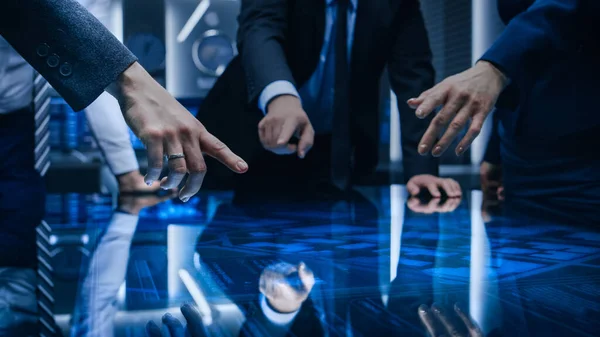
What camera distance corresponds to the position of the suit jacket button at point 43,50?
2.14 ft

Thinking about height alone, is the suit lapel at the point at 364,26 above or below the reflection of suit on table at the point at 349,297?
above

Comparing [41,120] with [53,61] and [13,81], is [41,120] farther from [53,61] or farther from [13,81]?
[53,61]

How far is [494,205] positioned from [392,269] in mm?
699

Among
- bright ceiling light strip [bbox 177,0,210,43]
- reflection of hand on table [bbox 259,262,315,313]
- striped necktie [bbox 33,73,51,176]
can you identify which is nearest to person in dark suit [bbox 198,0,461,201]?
striped necktie [bbox 33,73,51,176]

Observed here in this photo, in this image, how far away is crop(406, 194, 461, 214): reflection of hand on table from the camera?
1.09 meters

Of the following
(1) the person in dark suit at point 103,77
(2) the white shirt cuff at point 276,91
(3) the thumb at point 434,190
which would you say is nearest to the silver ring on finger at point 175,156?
(1) the person in dark suit at point 103,77

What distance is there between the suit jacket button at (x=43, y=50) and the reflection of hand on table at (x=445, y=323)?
1.69 ft

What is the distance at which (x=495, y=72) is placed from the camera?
920 millimetres

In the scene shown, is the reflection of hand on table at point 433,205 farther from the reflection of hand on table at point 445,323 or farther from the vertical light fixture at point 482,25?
the vertical light fixture at point 482,25

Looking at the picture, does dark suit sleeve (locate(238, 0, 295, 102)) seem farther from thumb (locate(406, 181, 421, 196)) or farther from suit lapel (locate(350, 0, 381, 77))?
thumb (locate(406, 181, 421, 196))

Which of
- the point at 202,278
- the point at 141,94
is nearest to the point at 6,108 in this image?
the point at 141,94

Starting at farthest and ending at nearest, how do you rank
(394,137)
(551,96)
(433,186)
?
(394,137)
(433,186)
(551,96)

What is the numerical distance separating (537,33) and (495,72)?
4.2 inches

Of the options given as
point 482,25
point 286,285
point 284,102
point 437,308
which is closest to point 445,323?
point 437,308
